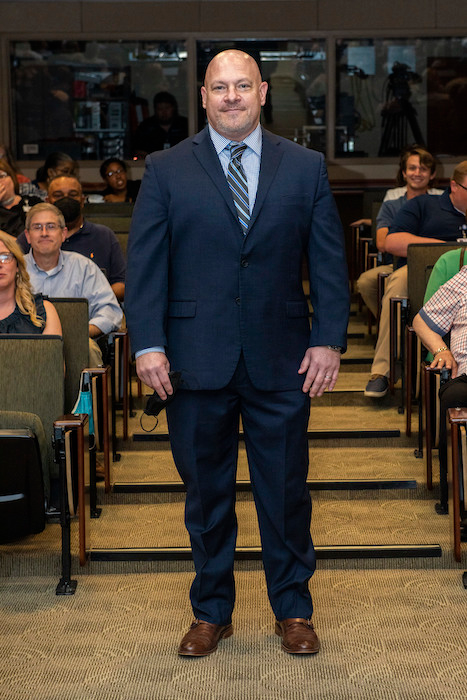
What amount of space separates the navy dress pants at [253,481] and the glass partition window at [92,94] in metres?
6.25

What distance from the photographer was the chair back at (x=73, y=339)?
141 inches

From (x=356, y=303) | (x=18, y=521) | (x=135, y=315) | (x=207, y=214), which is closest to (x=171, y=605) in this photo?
(x=18, y=521)

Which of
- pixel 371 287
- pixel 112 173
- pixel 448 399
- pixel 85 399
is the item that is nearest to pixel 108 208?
pixel 112 173

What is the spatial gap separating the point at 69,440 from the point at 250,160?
1102 millimetres

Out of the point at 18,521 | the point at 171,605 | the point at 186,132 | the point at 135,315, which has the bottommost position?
the point at 171,605

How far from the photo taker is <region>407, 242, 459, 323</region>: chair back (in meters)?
4.25

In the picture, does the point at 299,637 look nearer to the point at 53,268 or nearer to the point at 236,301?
the point at 236,301

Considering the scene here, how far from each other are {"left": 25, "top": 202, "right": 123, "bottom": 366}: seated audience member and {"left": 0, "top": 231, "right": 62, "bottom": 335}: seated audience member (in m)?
0.64

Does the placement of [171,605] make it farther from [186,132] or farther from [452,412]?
[186,132]

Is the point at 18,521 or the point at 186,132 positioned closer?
the point at 18,521

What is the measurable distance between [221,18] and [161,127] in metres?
1.05

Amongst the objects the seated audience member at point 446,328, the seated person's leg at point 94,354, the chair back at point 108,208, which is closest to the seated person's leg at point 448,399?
the seated audience member at point 446,328

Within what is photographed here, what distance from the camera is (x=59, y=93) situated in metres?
8.27

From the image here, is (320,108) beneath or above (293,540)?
above
